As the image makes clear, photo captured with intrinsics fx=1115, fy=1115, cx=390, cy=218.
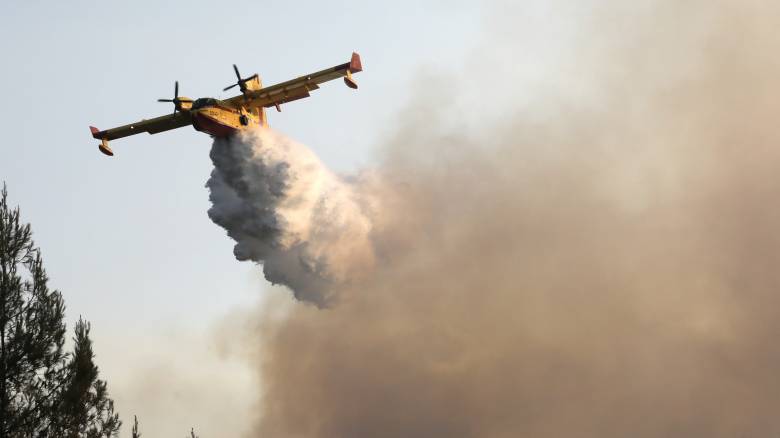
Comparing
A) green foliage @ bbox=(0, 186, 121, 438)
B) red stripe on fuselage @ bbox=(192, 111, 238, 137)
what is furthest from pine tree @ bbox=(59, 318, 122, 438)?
red stripe on fuselage @ bbox=(192, 111, 238, 137)

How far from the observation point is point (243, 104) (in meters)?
54.3

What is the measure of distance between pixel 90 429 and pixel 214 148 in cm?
2588

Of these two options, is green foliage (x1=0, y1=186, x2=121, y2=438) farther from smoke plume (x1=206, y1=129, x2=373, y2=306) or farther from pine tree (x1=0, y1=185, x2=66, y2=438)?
smoke plume (x1=206, y1=129, x2=373, y2=306)

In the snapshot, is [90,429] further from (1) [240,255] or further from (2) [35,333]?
(1) [240,255]

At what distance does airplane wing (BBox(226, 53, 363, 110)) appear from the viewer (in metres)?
52.1

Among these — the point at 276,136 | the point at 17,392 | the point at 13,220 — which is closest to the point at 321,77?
the point at 276,136

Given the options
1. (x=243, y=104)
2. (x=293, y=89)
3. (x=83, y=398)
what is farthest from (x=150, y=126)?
(x=83, y=398)

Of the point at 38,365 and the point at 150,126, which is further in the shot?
the point at 150,126

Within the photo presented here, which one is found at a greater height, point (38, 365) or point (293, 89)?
point (293, 89)

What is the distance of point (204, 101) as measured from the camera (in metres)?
52.0

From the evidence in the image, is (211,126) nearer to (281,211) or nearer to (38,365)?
(281,211)

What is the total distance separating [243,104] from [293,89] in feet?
8.58

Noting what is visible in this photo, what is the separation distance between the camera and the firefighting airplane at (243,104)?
5206 cm

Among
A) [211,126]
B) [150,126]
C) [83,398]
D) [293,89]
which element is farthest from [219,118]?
[83,398]
